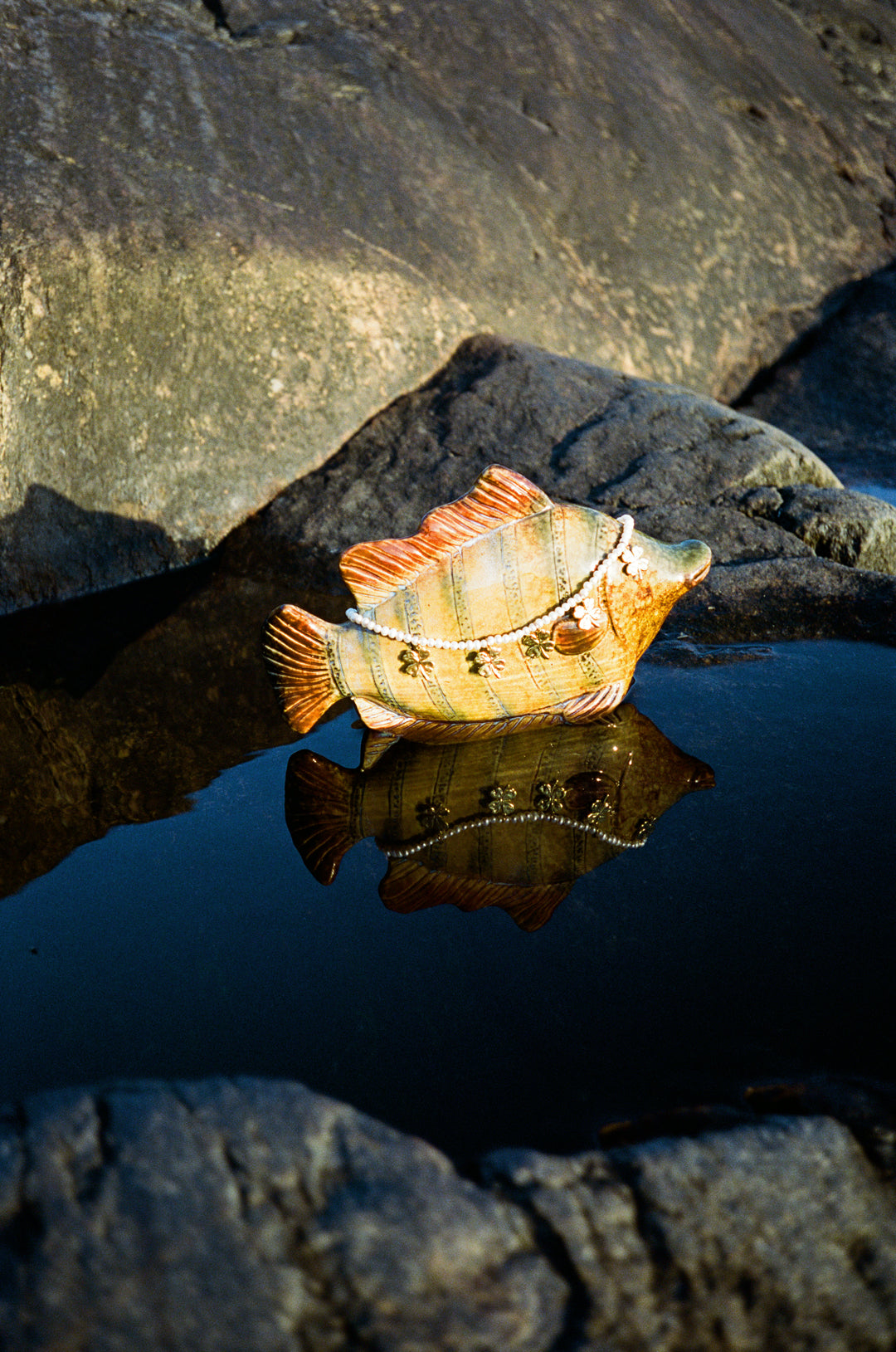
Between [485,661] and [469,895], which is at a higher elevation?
[485,661]

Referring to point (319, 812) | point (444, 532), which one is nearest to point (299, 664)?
point (319, 812)

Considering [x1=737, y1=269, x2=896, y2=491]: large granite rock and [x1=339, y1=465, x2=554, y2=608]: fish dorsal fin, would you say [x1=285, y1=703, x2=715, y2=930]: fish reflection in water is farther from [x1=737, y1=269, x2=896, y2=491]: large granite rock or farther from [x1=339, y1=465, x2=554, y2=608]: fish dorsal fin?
[x1=737, y1=269, x2=896, y2=491]: large granite rock

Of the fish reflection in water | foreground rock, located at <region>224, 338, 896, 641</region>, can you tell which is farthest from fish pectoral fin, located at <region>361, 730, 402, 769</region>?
foreground rock, located at <region>224, 338, 896, 641</region>

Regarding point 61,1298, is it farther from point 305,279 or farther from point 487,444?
point 305,279

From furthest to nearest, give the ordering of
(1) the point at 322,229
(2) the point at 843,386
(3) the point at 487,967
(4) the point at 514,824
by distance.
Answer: (2) the point at 843,386 < (1) the point at 322,229 < (4) the point at 514,824 < (3) the point at 487,967

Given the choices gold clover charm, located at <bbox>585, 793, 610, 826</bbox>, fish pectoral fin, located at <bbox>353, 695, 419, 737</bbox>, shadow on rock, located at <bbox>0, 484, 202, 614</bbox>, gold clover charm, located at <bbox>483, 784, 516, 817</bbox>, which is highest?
gold clover charm, located at <bbox>585, 793, 610, 826</bbox>

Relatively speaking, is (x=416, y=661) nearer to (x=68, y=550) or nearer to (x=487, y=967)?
(x=487, y=967)

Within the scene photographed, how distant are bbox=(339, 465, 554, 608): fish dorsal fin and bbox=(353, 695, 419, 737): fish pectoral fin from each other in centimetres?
26

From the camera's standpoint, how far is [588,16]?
18.9 feet

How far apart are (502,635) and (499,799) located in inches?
14.6

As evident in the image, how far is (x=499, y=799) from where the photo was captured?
2.34 m

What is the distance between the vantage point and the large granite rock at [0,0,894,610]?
368cm

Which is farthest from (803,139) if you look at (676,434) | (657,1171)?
(657,1171)

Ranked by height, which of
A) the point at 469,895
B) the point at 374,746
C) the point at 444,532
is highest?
the point at 444,532
